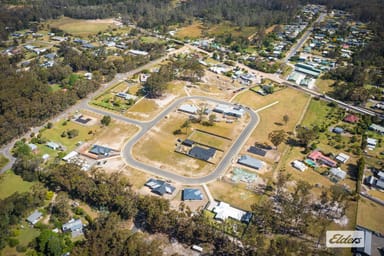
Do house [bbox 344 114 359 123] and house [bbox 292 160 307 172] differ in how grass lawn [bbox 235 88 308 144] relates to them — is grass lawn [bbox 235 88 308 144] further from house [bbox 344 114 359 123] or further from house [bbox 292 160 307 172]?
house [bbox 344 114 359 123]

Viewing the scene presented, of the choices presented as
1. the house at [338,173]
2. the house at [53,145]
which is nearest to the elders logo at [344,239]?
the house at [338,173]

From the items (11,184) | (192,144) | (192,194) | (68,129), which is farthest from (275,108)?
(11,184)

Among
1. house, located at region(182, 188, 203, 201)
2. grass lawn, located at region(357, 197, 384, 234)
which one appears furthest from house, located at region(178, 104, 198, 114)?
grass lawn, located at region(357, 197, 384, 234)

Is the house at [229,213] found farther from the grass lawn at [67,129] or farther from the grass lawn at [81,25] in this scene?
the grass lawn at [81,25]

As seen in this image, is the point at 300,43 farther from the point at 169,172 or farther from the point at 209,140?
the point at 169,172

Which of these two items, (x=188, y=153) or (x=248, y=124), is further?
(x=248, y=124)

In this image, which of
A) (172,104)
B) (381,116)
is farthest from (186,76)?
(381,116)

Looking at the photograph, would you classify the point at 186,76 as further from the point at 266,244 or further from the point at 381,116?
the point at 266,244
